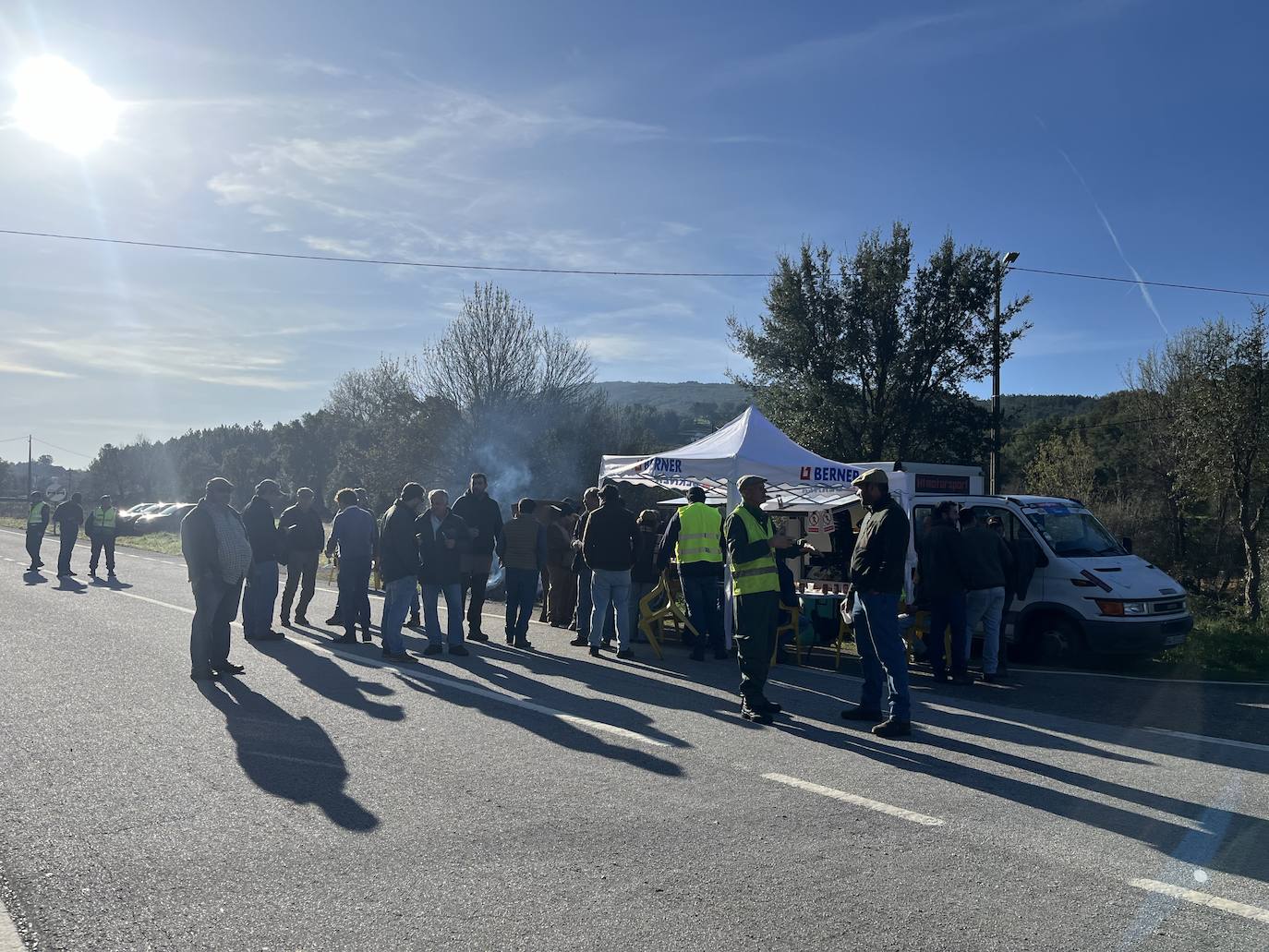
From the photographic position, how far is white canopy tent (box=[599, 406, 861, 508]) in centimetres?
1184

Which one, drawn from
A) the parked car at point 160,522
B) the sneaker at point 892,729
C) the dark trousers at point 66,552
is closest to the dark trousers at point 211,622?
the sneaker at point 892,729

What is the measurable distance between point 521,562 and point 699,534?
7.72 ft

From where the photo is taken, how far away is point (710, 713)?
26.2ft

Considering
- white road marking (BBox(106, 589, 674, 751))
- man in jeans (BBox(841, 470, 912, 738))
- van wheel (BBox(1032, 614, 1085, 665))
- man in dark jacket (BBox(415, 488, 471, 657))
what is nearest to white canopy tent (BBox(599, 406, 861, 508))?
van wheel (BBox(1032, 614, 1085, 665))

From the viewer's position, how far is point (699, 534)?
1095 cm

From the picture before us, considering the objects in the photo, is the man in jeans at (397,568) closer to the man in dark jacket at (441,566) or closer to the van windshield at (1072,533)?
the man in dark jacket at (441,566)

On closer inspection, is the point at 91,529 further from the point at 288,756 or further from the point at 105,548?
the point at 288,756

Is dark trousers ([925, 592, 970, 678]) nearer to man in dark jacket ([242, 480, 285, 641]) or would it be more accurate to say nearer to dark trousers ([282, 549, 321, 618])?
man in dark jacket ([242, 480, 285, 641])

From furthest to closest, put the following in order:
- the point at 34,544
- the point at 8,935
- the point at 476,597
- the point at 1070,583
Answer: the point at 34,544 < the point at 476,597 < the point at 1070,583 < the point at 8,935

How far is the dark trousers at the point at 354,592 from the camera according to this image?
11750mm

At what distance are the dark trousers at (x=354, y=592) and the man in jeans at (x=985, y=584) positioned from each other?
680cm

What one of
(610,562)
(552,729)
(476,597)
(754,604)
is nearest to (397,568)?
(476,597)

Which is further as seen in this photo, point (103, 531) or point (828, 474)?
point (103, 531)

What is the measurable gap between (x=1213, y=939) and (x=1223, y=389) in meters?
20.2
